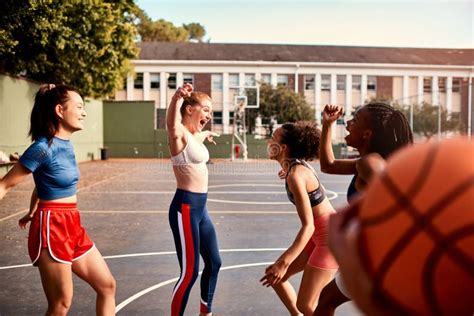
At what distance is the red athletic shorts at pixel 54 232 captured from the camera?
12.7ft

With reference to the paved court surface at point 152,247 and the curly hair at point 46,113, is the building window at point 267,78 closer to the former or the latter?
the paved court surface at point 152,247

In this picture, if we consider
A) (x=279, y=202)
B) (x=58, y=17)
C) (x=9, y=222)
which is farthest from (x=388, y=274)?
(x=58, y=17)

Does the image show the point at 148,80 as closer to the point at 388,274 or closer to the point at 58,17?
the point at 58,17

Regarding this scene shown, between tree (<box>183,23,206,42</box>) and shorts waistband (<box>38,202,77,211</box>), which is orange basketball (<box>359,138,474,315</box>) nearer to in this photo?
shorts waistband (<box>38,202,77,211</box>)

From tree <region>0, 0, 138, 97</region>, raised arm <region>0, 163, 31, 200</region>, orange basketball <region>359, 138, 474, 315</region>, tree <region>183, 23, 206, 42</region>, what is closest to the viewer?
orange basketball <region>359, 138, 474, 315</region>

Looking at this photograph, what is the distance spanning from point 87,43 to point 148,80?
3587cm

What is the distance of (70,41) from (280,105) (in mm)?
31808

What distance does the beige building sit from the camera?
2367 inches

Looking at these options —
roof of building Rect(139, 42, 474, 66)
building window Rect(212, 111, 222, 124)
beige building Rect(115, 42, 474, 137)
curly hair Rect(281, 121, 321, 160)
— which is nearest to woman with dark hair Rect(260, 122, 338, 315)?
curly hair Rect(281, 121, 321, 160)

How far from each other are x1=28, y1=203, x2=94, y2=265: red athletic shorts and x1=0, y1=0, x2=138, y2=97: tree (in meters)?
18.1

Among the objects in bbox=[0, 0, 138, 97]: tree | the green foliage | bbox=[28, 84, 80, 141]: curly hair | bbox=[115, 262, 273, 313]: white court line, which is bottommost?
bbox=[115, 262, 273, 313]: white court line

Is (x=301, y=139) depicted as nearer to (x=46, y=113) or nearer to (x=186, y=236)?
(x=186, y=236)

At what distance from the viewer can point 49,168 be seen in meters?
3.98

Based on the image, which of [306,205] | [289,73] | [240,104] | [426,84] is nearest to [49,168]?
[306,205]
